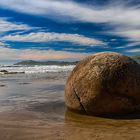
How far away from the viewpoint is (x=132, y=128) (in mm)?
4973

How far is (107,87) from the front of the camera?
5965mm

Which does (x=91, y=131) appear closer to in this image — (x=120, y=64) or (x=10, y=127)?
(x=10, y=127)

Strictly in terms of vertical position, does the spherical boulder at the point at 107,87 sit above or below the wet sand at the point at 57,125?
above

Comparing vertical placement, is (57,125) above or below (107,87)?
below

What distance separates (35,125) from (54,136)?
86cm

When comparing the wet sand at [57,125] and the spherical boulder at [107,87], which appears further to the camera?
the spherical boulder at [107,87]

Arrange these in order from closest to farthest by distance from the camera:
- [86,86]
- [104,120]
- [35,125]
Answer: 1. [35,125]
2. [104,120]
3. [86,86]

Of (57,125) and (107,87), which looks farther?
(107,87)

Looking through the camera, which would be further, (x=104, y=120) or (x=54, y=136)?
(x=104, y=120)

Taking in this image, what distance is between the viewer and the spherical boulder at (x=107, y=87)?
5.99 meters

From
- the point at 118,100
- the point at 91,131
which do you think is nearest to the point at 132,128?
the point at 91,131

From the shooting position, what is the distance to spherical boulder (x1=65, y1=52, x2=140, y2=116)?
236 inches

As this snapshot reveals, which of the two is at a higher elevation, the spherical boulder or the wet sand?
the spherical boulder

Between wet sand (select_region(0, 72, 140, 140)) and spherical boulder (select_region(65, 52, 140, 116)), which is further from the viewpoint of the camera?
spherical boulder (select_region(65, 52, 140, 116))
